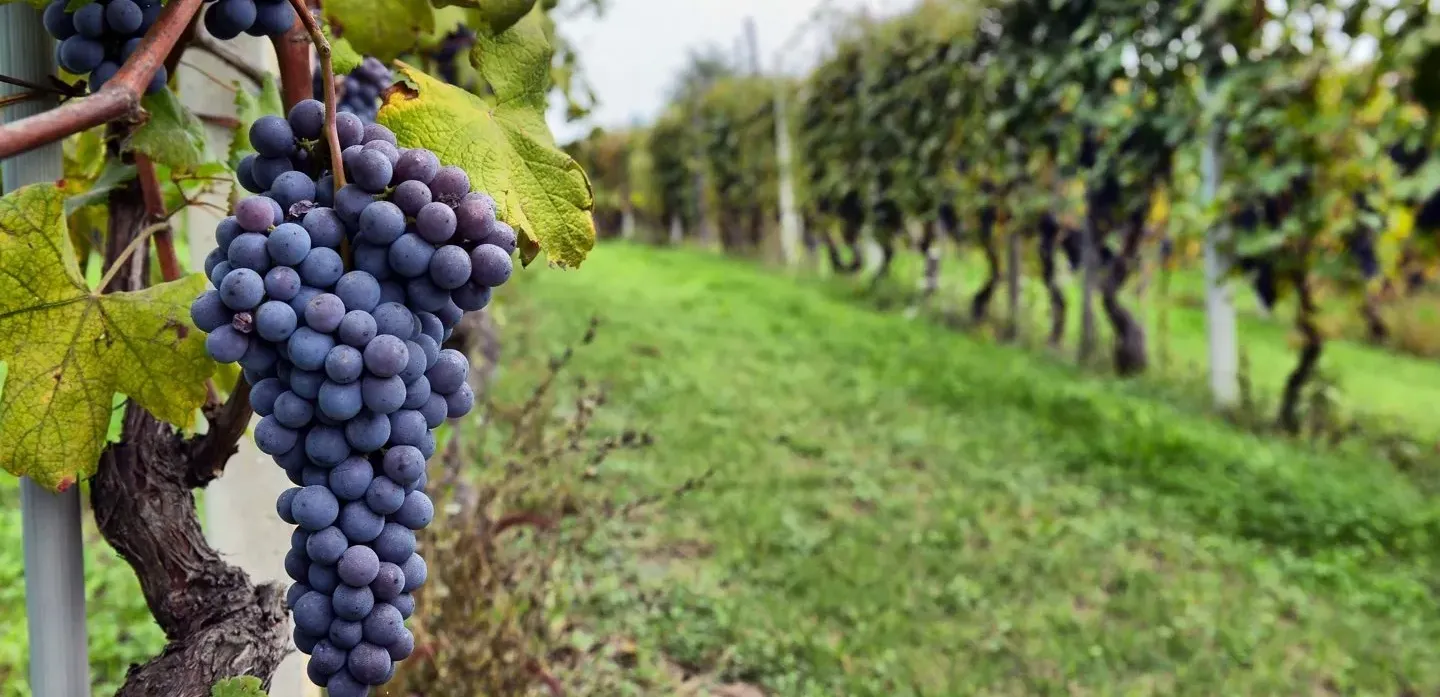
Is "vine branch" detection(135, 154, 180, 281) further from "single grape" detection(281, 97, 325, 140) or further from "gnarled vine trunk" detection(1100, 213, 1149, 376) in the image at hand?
"gnarled vine trunk" detection(1100, 213, 1149, 376)

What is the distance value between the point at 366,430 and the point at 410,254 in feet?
0.43

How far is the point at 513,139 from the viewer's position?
857 mm

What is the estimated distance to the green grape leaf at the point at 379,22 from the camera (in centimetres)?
93

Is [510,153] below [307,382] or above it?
above

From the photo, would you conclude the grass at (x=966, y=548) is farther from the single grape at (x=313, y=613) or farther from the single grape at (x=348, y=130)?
the single grape at (x=348, y=130)

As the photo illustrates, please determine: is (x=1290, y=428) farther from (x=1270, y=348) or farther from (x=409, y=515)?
(x=409, y=515)

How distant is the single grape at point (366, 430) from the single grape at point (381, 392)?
1cm

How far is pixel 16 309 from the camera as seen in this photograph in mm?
750

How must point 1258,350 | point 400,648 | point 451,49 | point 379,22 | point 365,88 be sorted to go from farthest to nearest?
point 1258,350
point 451,49
point 365,88
point 379,22
point 400,648

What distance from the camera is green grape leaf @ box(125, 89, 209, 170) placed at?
0.85 m

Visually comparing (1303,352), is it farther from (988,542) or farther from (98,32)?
(98,32)

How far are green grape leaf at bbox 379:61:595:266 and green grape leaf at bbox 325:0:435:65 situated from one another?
136 mm

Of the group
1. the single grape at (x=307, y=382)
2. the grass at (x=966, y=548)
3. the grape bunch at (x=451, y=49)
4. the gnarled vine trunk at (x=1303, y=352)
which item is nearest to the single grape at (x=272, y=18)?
the single grape at (x=307, y=382)

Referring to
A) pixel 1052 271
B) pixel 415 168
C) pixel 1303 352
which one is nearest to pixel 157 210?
pixel 415 168
